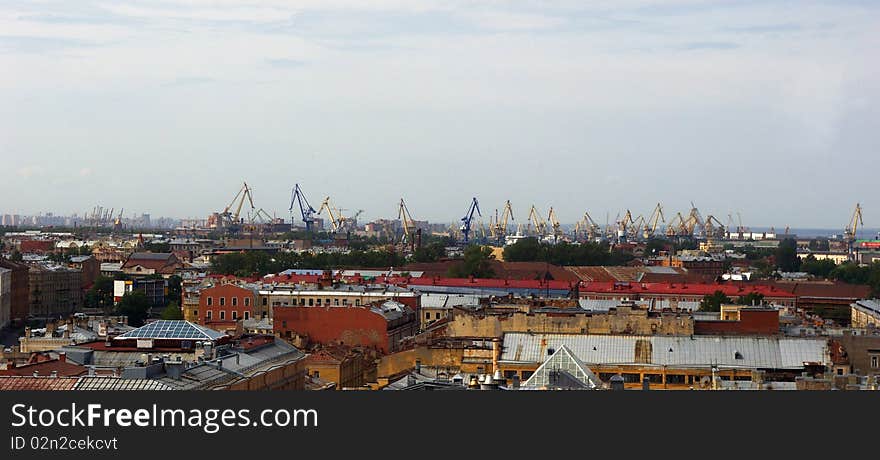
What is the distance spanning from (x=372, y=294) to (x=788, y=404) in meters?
56.2

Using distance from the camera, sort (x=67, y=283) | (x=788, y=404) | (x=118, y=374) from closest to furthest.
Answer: (x=788, y=404) < (x=118, y=374) < (x=67, y=283)

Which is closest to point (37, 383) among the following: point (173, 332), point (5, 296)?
point (173, 332)

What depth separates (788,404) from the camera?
25688 mm

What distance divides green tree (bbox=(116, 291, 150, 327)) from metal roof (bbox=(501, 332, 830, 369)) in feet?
154

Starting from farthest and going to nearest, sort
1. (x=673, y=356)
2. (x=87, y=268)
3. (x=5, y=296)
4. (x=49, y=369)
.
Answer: (x=87, y=268)
(x=5, y=296)
(x=673, y=356)
(x=49, y=369)

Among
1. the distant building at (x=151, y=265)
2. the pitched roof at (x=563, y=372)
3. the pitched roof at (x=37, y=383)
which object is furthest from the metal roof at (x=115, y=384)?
the distant building at (x=151, y=265)

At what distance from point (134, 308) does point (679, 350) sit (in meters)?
53.2

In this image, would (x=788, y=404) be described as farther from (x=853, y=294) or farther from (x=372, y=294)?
(x=853, y=294)

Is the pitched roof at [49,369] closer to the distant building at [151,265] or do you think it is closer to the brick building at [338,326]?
the brick building at [338,326]

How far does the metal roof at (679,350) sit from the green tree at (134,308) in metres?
46.9

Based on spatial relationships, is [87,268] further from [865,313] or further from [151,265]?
[865,313]

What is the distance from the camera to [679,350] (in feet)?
163

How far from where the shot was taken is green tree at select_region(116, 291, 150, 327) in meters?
94.4

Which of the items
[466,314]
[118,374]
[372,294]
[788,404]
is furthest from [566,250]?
[788,404]
